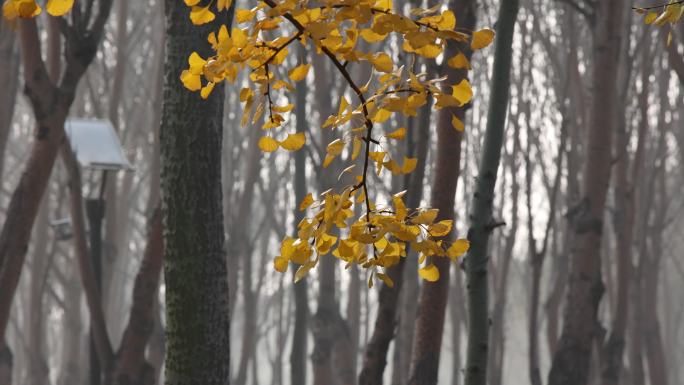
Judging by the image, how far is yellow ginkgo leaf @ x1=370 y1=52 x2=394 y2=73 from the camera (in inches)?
91.7

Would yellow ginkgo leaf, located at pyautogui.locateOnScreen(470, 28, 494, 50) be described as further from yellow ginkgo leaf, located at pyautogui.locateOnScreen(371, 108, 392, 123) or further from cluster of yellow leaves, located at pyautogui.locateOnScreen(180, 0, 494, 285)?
yellow ginkgo leaf, located at pyautogui.locateOnScreen(371, 108, 392, 123)

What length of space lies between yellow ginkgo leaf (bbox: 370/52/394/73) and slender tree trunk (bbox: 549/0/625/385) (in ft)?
17.8

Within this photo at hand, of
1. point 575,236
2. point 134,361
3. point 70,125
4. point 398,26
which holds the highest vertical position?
point 70,125

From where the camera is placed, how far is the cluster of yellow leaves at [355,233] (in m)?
2.34

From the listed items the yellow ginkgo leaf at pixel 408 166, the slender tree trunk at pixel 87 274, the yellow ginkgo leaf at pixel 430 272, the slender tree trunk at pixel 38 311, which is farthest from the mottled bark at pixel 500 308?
the yellow ginkgo leaf at pixel 408 166

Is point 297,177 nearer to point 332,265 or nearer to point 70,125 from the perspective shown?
point 332,265

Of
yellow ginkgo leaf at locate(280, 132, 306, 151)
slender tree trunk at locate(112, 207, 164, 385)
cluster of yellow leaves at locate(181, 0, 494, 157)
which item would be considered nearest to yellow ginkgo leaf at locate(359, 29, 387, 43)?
cluster of yellow leaves at locate(181, 0, 494, 157)

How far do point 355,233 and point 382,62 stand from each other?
0.36 meters

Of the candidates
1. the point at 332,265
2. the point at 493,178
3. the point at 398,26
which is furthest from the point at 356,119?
the point at 332,265

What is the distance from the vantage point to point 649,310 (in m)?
14.2

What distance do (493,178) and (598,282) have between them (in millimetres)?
3803

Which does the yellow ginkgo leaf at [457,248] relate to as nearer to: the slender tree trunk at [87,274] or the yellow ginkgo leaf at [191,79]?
the yellow ginkgo leaf at [191,79]

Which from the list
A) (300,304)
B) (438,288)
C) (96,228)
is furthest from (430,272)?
(300,304)

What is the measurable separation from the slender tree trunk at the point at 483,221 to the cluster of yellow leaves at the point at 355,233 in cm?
164
